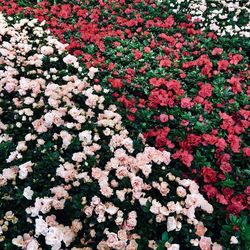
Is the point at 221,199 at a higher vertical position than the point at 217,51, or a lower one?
lower

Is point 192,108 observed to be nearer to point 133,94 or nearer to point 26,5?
point 133,94

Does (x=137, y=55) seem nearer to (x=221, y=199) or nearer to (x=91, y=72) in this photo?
(x=91, y=72)

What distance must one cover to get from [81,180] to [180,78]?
250 centimetres

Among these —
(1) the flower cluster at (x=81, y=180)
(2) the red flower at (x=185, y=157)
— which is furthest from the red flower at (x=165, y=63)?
(2) the red flower at (x=185, y=157)

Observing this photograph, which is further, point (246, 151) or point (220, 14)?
point (220, 14)

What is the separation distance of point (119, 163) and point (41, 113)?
1.31 metres

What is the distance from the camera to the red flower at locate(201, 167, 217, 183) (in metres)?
3.94

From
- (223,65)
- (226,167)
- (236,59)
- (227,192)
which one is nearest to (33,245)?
(227,192)

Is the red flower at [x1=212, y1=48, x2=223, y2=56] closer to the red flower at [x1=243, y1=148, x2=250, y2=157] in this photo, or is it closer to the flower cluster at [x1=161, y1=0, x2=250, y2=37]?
the flower cluster at [x1=161, y1=0, x2=250, y2=37]

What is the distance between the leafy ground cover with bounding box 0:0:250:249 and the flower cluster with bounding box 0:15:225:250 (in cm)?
13

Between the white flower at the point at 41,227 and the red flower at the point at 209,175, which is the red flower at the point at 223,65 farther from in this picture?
the white flower at the point at 41,227

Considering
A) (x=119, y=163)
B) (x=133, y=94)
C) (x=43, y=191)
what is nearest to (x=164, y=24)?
(x=133, y=94)

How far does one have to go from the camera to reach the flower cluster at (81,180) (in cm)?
336

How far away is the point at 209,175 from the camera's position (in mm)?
3943
